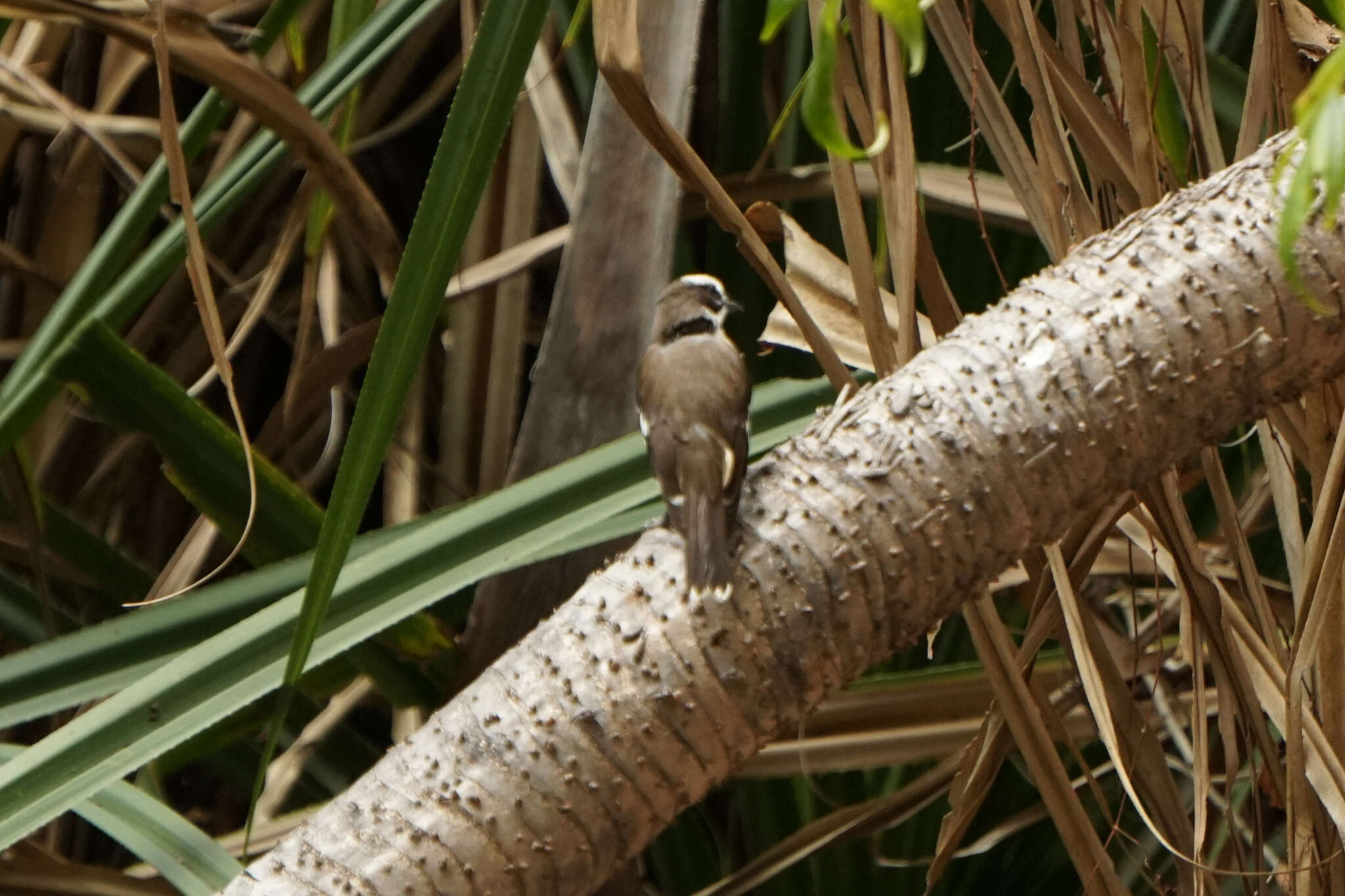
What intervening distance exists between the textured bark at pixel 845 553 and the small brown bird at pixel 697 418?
0.02m

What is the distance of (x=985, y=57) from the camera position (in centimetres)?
154

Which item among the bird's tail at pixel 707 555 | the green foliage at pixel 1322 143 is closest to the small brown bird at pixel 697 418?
the bird's tail at pixel 707 555

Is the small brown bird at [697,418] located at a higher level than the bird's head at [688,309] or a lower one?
lower

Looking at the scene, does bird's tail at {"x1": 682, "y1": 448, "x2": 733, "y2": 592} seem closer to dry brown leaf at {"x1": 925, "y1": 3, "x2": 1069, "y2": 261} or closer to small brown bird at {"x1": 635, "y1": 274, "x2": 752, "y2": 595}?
small brown bird at {"x1": 635, "y1": 274, "x2": 752, "y2": 595}

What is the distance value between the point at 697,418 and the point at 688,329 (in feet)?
0.79

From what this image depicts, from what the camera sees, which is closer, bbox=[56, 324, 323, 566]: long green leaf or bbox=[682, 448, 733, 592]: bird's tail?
bbox=[682, 448, 733, 592]: bird's tail

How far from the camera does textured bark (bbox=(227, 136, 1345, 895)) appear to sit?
664 millimetres

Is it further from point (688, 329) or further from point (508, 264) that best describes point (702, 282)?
point (508, 264)

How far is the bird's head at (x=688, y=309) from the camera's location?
53.6 inches

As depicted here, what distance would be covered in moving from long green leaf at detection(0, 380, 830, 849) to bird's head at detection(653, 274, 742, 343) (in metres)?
0.18

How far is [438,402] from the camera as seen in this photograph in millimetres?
1877

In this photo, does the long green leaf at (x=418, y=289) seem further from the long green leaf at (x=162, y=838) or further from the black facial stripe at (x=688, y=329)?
the black facial stripe at (x=688, y=329)

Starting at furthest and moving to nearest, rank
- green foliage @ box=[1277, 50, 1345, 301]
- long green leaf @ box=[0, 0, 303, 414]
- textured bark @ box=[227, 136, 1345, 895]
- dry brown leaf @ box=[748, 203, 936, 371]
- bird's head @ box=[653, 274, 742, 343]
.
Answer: bird's head @ box=[653, 274, 742, 343], dry brown leaf @ box=[748, 203, 936, 371], long green leaf @ box=[0, 0, 303, 414], textured bark @ box=[227, 136, 1345, 895], green foliage @ box=[1277, 50, 1345, 301]

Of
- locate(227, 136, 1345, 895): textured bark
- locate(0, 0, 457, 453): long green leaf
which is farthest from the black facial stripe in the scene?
locate(227, 136, 1345, 895): textured bark
